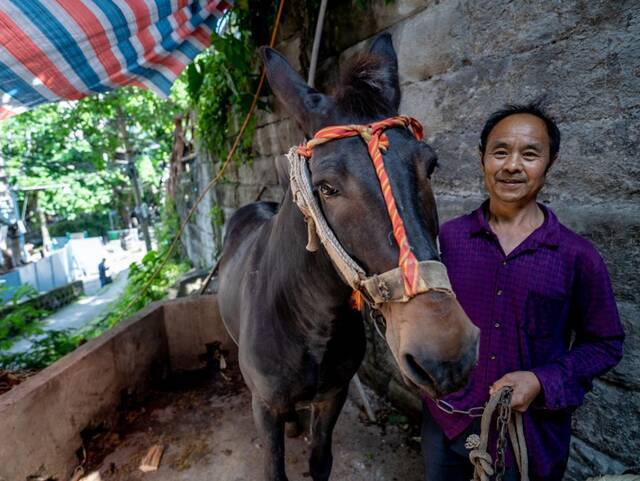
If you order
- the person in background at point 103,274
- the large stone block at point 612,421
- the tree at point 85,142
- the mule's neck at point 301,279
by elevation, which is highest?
the tree at point 85,142

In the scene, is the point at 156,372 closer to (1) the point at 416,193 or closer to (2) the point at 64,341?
(2) the point at 64,341

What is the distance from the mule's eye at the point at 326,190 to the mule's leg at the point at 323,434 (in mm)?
1381

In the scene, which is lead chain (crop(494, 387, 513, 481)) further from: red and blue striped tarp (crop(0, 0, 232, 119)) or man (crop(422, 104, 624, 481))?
red and blue striped tarp (crop(0, 0, 232, 119))

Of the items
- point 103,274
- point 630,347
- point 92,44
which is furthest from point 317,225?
point 103,274

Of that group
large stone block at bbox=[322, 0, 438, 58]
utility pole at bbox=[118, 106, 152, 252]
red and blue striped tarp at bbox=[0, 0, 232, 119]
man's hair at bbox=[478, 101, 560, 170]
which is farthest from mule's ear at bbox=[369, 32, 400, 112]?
utility pole at bbox=[118, 106, 152, 252]

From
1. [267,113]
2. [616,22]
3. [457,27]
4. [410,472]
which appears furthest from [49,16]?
[410,472]

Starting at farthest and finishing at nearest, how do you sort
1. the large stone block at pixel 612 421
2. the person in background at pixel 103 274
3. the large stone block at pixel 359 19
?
the person in background at pixel 103 274 < the large stone block at pixel 359 19 < the large stone block at pixel 612 421

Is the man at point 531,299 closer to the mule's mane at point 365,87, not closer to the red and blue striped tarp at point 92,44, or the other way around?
the mule's mane at point 365,87

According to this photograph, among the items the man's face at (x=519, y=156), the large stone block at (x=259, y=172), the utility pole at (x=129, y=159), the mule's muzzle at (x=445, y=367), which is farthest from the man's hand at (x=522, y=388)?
the utility pole at (x=129, y=159)

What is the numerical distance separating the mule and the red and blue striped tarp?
1919 millimetres

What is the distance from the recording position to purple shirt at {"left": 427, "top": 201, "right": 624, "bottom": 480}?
3.83 ft

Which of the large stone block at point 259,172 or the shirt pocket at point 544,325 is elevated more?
the large stone block at point 259,172

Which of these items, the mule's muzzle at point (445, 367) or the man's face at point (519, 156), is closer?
the mule's muzzle at point (445, 367)

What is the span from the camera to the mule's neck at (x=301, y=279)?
56.3 inches
